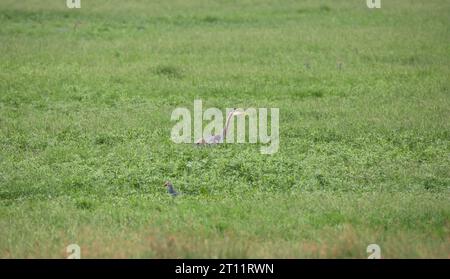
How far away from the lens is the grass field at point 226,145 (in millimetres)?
8539

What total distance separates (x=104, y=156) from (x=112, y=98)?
14.2ft

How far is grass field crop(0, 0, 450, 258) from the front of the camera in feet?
28.0

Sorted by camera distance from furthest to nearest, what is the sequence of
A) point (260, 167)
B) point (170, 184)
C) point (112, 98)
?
1. point (112, 98)
2. point (260, 167)
3. point (170, 184)

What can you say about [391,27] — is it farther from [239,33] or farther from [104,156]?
[104,156]

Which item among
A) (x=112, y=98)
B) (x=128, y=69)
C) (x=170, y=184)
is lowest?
(x=170, y=184)

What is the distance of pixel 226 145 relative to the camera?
12.5 meters

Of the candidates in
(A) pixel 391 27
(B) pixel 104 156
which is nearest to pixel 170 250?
(B) pixel 104 156

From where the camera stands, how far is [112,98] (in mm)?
16156

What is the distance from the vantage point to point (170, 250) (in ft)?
24.6

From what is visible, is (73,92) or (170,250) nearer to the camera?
(170,250)

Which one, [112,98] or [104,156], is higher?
[112,98]

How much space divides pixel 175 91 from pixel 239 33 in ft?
23.6
